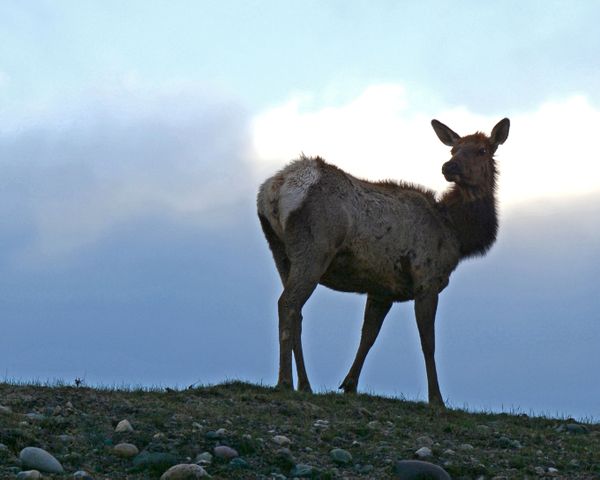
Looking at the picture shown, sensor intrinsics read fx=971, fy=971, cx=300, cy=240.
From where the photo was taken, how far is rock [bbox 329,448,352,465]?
27.1 feet

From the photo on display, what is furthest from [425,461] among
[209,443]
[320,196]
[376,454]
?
[320,196]

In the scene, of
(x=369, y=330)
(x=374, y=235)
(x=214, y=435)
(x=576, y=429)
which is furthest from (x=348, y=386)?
(x=214, y=435)

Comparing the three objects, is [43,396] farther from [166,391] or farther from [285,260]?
[285,260]

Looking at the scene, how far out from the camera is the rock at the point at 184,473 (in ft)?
23.9

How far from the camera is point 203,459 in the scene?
25.4 feet

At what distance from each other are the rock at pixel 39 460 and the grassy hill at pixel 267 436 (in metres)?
0.07

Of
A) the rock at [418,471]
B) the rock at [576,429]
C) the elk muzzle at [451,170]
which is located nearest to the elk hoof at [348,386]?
the rock at [576,429]

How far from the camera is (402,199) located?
1389cm

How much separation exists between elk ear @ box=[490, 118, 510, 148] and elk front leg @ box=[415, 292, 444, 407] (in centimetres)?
294

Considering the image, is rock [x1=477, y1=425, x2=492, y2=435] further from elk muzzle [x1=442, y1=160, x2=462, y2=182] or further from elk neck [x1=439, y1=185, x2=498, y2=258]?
elk muzzle [x1=442, y1=160, x2=462, y2=182]

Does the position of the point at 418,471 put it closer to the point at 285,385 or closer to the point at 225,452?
the point at 225,452

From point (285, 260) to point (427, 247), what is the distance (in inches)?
80.6

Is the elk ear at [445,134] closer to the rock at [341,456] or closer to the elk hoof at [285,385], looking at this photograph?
the elk hoof at [285,385]

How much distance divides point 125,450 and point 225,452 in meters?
0.81
